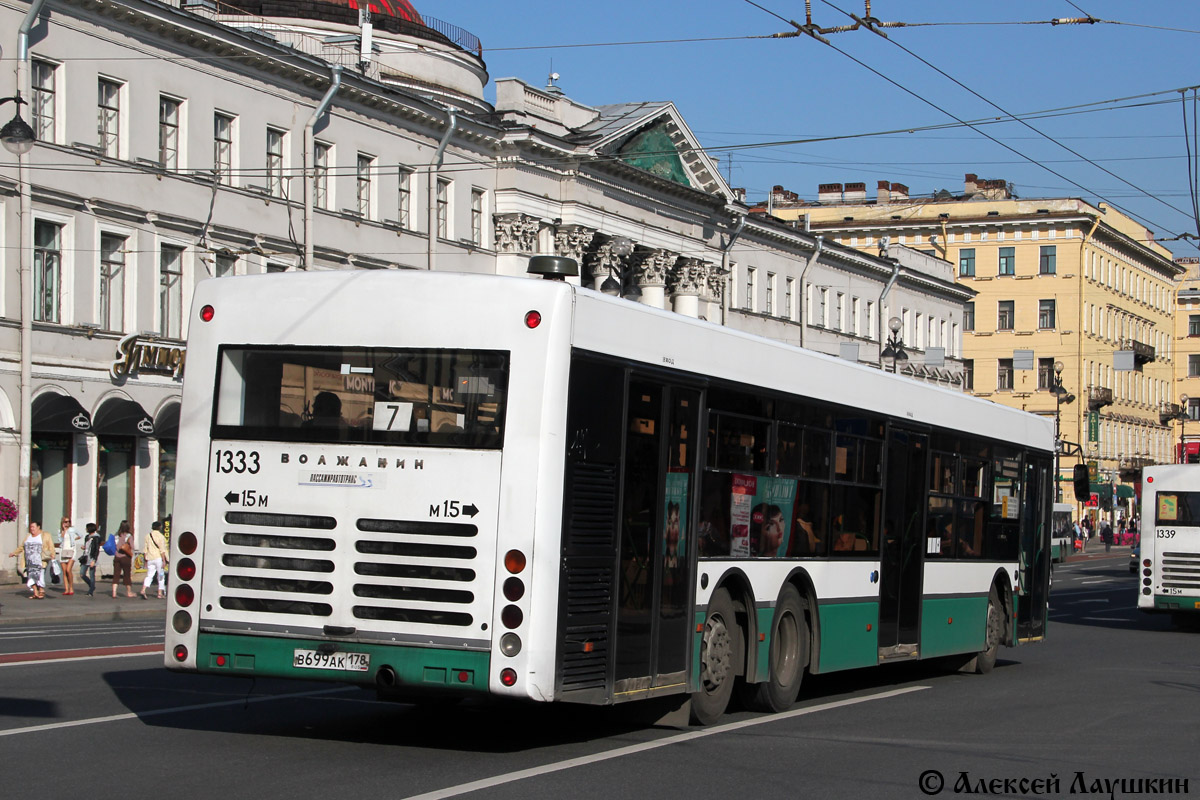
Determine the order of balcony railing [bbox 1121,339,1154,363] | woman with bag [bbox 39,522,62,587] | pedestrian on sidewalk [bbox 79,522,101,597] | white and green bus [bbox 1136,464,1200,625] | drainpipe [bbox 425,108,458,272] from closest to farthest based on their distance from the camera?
white and green bus [bbox 1136,464,1200,625] < woman with bag [bbox 39,522,62,587] < pedestrian on sidewalk [bbox 79,522,101,597] < drainpipe [bbox 425,108,458,272] < balcony railing [bbox 1121,339,1154,363]

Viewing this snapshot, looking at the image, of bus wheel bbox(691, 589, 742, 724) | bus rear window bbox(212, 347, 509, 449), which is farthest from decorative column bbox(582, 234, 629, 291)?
bus rear window bbox(212, 347, 509, 449)

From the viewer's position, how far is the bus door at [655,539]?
413 inches

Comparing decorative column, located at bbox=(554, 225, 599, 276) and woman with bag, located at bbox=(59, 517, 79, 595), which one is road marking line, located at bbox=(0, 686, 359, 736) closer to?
woman with bag, located at bbox=(59, 517, 79, 595)

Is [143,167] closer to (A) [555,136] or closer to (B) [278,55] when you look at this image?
(B) [278,55]

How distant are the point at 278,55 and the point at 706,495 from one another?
31.0m

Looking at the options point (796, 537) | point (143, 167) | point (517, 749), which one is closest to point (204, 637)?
point (517, 749)

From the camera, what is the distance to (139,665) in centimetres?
1524

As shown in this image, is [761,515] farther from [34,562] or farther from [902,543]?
[34,562]

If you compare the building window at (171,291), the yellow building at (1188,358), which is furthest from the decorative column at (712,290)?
the yellow building at (1188,358)

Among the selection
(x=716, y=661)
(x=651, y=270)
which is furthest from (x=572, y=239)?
(x=716, y=661)

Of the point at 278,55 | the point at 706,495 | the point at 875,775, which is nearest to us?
the point at 875,775

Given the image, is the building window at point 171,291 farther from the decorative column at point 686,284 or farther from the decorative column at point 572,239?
the decorative column at point 686,284

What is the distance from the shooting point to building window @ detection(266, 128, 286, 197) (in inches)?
1592

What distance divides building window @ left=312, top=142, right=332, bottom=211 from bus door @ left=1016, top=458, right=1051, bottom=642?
84.3ft
